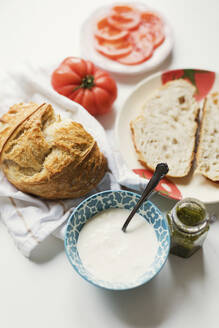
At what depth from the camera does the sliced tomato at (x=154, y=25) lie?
2.94 meters

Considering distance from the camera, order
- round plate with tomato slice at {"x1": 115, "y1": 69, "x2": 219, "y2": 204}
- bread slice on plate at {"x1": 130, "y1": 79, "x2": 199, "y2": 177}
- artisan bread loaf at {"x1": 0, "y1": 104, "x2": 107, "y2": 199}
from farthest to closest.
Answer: bread slice on plate at {"x1": 130, "y1": 79, "x2": 199, "y2": 177} → round plate with tomato slice at {"x1": 115, "y1": 69, "x2": 219, "y2": 204} → artisan bread loaf at {"x1": 0, "y1": 104, "x2": 107, "y2": 199}

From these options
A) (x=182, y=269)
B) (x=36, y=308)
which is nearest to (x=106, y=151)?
(x=182, y=269)

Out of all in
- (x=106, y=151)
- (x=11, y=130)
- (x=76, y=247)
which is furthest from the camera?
(x=106, y=151)

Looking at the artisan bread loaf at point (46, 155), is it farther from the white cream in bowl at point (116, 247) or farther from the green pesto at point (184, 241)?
the green pesto at point (184, 241)

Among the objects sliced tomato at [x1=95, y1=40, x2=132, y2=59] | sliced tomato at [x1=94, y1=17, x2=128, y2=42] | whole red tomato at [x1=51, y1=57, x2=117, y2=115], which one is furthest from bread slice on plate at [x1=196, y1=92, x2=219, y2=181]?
sliced tomato at [x1=94, y1=17, x2=128, y2=42]

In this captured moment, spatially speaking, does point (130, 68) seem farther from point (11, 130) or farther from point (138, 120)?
point (11, 130)

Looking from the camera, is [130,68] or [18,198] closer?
[18,198]

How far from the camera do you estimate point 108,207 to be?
2.08 m

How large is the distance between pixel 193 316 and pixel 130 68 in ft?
5.87

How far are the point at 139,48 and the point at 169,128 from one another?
0.78 m

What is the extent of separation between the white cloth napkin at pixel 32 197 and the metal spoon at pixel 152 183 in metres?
0.32

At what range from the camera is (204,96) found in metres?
2.72

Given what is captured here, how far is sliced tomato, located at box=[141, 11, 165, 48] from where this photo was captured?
2941 millimetres

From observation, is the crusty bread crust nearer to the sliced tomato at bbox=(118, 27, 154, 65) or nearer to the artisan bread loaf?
the artisan bread loaf
